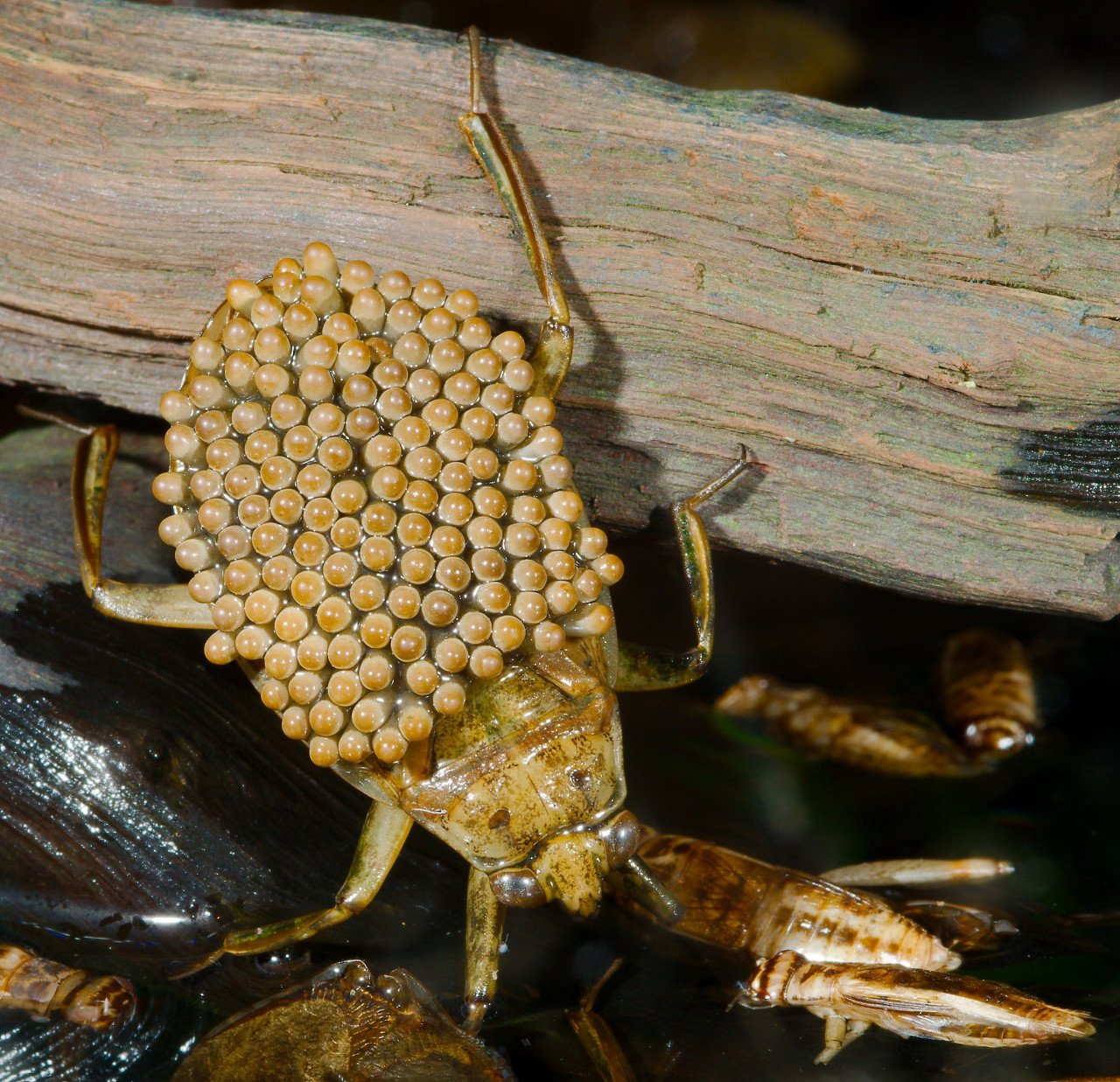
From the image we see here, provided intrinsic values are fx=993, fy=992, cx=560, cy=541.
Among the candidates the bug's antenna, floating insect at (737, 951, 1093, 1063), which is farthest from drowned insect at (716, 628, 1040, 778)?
the bug's antenna

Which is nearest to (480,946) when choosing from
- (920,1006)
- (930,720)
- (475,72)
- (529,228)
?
(920,1006)

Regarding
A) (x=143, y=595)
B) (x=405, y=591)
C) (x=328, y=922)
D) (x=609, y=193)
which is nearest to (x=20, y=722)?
(x=143, y=595)

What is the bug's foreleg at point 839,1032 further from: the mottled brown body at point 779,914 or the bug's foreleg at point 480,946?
the bug's foreleg at point 480,946

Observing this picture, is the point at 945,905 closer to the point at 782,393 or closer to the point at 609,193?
the point at 782,393

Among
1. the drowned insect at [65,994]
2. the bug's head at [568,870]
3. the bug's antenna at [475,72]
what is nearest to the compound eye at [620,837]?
the bug's head at [568,870]

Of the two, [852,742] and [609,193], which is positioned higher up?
[609,193]

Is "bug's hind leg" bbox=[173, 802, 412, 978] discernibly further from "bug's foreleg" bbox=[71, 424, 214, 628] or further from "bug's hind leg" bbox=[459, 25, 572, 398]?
"bug's hind leg" bbox=[459, 25, 572, 398]
